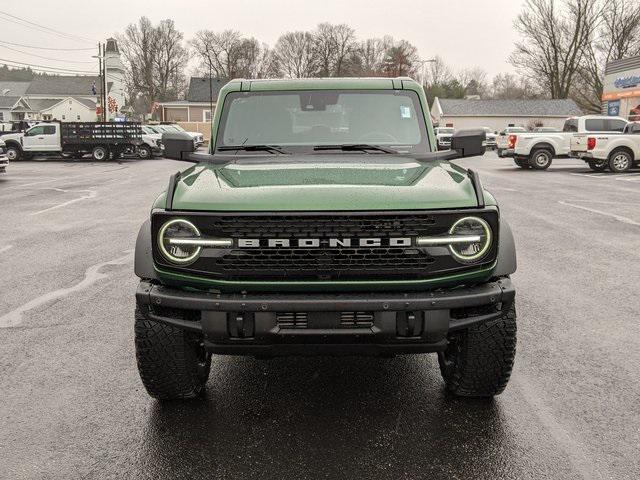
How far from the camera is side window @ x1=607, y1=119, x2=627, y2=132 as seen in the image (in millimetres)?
23777

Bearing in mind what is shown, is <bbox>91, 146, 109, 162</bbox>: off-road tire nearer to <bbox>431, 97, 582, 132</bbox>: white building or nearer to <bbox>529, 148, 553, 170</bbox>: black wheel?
<bbox>529, 148, 553, 170</bbox>: black wheel

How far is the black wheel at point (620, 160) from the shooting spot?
23359 mm

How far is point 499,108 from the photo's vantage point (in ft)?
258

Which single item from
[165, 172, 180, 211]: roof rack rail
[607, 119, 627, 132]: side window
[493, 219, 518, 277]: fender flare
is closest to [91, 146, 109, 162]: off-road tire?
[607, 119, 627, 132]: side window

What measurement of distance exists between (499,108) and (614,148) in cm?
5780

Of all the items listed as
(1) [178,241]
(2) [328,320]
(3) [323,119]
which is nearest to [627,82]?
(3) [323,119]

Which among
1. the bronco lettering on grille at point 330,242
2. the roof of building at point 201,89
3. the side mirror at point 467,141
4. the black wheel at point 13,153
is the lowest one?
the black wheel at point 13,153

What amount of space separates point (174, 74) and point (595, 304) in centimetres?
9477

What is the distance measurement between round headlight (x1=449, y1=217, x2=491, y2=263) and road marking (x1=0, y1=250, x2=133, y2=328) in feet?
13.0

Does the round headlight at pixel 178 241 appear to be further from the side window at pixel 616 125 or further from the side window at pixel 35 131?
the side window at pixel 35 131

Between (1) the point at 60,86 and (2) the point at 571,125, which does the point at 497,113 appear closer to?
(2) the point at 571,125

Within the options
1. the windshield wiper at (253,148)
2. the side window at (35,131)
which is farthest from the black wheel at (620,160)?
the side window at (35,131)

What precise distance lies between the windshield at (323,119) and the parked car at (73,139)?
30658 mm

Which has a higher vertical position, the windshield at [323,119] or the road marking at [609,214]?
the windshield at [323,119]
